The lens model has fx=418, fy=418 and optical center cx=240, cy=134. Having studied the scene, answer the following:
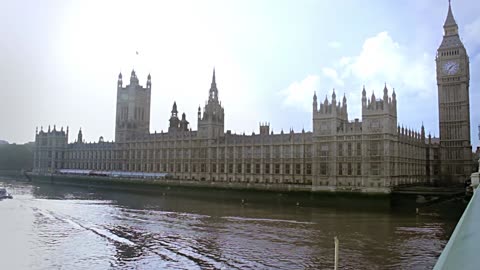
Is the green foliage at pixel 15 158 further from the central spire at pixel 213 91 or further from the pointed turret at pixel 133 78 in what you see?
the central spire at pixel 213 91

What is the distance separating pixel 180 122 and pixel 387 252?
304 ft

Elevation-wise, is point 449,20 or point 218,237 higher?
point 449,20

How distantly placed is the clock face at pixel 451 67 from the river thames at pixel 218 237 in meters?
33.7

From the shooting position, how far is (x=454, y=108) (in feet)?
253

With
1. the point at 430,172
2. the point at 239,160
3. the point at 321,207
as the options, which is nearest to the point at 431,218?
→ the point at 321,207

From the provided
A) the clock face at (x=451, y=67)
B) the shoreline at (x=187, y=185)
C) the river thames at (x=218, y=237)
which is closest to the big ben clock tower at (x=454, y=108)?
the clock face at (x=451, y=67)

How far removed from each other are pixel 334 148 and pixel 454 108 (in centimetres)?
2770

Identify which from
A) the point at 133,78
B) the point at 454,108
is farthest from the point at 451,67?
the point at 133,78

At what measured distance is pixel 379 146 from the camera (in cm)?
6169

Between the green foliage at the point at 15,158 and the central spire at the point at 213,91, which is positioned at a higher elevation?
the central spire at the point at 213,91

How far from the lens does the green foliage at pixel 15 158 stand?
143 m

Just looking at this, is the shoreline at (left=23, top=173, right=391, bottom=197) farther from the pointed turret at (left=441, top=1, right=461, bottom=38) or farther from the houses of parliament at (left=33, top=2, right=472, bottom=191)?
the pointed turret at (left=441, top=1, right=461, bottom=38)

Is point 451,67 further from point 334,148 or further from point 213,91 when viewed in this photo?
point 213,91

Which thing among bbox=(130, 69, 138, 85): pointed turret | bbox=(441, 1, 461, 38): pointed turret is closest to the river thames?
bbox=(441, 1, 461, 38): pointed turret
